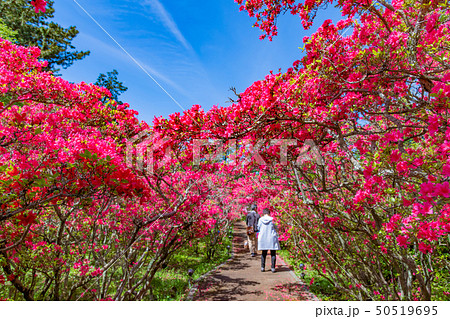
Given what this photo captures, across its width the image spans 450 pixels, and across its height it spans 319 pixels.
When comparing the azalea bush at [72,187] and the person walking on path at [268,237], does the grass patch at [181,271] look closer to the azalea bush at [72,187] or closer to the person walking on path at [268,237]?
the azalea bush at [72,187]

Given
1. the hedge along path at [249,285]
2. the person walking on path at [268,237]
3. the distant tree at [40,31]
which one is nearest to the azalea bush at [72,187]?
the hedge along path at [249,285]

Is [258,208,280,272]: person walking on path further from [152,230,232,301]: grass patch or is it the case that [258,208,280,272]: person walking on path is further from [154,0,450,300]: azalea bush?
[154,0,450,300]: azalea bush

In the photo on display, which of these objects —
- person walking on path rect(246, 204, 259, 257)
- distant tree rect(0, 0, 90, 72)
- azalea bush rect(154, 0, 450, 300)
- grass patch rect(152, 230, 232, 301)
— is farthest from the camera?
distant tree rect(0, 0, 90, 72)

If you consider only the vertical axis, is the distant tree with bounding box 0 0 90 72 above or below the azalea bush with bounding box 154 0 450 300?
above

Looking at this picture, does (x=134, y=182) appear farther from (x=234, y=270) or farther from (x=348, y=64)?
(x=234, y=270)

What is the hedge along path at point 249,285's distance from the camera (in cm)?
516

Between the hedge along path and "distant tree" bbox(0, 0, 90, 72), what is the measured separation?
706 inches

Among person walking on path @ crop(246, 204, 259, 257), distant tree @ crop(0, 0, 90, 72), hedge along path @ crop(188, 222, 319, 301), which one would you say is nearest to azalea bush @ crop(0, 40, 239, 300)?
hedge along path @ crop(188, 222, 319, 301)

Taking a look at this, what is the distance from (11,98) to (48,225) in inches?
109

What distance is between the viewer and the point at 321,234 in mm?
5297

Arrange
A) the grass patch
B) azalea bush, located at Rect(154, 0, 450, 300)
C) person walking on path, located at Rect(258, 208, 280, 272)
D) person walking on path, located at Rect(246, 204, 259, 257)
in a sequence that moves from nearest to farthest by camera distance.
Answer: azalea bush, located at Rect(154, 0, 450, 300) < the grass patch < person walking on path, located at Rect(258, 208, 280, 272) < person walking on path, located at Rect(246, 204, 259, 257)

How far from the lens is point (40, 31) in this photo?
52.1 feet

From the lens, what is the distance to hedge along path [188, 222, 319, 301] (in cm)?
516
